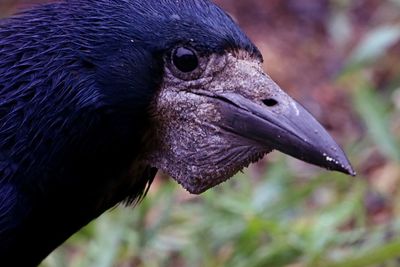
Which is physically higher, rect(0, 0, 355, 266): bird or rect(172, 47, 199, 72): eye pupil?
rect(172, 47, 199, 72): eye pupil

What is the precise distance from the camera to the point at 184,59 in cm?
255

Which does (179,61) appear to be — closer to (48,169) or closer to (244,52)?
(244,52)

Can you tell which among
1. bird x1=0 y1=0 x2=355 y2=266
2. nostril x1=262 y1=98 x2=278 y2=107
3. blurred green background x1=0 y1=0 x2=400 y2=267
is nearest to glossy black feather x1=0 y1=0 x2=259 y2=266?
bird x1=0 y1=0 x2=355 y2=266

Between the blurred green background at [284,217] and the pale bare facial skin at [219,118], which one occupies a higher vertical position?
the pale bare facial skin at [219,118]

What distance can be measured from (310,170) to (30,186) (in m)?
2.44

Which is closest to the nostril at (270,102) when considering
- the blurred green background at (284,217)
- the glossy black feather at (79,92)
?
the glossy black feather at (79,92)

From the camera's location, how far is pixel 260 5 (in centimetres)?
642

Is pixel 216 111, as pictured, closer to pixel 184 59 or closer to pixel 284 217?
pixel 184 59

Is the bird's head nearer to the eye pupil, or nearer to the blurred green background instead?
the eye pupil

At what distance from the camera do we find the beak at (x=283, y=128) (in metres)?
2.55

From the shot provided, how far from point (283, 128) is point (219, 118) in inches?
5.9

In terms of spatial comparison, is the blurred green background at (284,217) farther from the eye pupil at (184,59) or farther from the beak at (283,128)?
the eye pupil at (184,59)

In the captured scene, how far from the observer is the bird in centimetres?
253

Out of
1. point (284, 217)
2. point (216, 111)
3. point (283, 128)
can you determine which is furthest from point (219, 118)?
point (284, 217)
